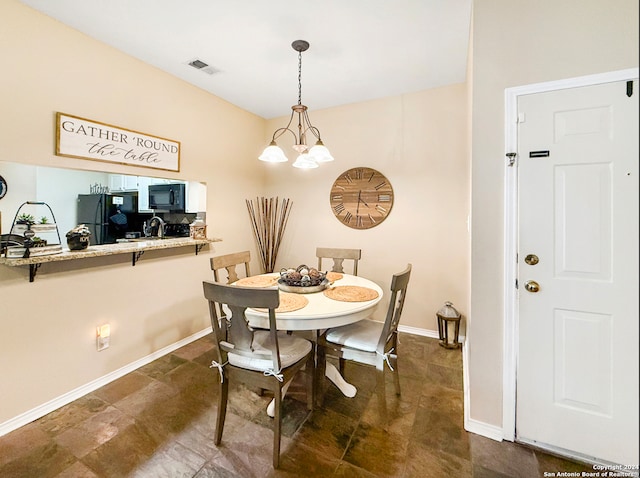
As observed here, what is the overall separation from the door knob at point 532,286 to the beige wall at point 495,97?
5.6 inches

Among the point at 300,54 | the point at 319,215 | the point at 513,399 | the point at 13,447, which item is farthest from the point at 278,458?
the point at 300,54

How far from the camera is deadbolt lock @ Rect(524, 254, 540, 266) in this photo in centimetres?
161

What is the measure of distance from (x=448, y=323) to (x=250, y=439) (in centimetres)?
208

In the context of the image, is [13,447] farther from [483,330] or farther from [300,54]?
[300,54]

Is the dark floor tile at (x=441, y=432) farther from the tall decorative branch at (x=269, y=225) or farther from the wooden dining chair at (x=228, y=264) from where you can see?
the tall decorative branch at (x=269, y=225)

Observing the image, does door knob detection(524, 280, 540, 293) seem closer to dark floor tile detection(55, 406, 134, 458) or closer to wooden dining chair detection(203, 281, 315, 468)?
wooden dining chair detection(203, 281, 315, 468)

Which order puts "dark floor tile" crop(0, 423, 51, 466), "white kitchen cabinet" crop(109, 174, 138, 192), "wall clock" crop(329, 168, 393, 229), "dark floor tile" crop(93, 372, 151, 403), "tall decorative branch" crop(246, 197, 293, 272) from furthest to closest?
"tall decorative branch" crop(246, 197, 293, 272), "wall clock" crop(329, 168, 393, 229), "white kitchen cabinet" crop(109, 174, 138, 192), "dark floor tile" crop(93, 372, 151, 403), "dark floor tile" crop(0, 423, 51, 466)

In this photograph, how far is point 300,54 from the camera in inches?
98.3

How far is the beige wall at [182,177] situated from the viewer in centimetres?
192

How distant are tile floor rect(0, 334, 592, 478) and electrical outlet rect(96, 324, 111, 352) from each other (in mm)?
314

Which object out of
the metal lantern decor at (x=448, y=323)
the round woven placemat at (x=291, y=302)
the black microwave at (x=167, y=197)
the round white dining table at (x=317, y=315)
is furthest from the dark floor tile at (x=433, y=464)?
the black microwave at (x=167, y=197)

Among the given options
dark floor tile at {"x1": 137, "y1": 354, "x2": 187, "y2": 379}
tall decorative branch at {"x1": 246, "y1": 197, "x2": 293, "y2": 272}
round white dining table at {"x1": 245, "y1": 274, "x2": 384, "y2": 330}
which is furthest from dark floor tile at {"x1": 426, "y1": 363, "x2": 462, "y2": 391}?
tall decorative branch at {"x1": 246, "y1": 197, "x2": 293, "y2": 272}

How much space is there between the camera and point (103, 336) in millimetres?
2346

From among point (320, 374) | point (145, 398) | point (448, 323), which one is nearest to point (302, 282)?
point (320, 374)
